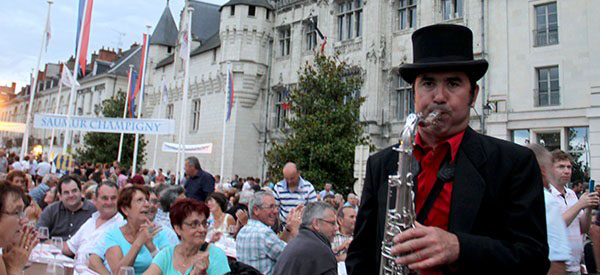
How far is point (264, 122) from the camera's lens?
28750 mm

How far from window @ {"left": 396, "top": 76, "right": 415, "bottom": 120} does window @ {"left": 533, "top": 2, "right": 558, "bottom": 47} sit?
6075 mm

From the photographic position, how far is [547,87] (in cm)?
1722

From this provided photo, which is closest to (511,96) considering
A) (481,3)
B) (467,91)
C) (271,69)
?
(481,3)

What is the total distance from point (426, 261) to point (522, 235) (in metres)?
0.38

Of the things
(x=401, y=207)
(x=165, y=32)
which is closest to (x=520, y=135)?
(x=401, y=207)

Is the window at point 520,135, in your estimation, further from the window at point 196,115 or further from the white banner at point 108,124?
the window at point 196,115

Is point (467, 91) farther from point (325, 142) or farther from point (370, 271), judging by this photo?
point (325, 142)

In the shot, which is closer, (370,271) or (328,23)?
(370,271)

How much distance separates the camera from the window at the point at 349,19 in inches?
949

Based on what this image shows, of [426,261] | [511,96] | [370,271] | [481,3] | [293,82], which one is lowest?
[370,271]

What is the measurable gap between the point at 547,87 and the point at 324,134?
349 inches

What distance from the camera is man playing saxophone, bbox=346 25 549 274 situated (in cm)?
146

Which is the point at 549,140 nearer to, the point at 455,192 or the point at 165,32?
the point at 455,192

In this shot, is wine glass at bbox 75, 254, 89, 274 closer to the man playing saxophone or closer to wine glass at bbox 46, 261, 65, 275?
wine glass at bbox 46, 261, 65, 275
